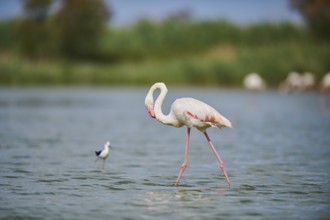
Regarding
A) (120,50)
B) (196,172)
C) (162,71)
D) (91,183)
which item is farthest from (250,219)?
(120,50)

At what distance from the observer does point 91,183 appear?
10.8 m

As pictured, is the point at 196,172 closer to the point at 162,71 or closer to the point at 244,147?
the point at 244,147

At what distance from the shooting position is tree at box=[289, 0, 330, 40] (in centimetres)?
5522

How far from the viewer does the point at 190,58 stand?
46.4 meters

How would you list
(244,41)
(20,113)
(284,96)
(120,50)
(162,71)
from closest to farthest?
(20,113) → (284,96) → (162,71) → (244,41) → (120,50)

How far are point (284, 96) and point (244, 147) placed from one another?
23984mm

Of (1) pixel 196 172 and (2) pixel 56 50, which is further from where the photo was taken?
(2) pixel 56 50

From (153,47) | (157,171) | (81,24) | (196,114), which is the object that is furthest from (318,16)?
(196,114)

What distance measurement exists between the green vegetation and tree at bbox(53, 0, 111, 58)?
4.55 feet

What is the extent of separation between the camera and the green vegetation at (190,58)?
41.9m

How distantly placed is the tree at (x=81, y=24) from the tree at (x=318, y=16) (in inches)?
659

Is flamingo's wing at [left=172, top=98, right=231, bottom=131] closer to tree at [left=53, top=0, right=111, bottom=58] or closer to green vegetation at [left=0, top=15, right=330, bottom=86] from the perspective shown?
green vegetation at [left=0, top=15, right=330, bottom=86]

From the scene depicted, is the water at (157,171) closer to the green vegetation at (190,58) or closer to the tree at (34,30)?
the green vegetation at (190,58)

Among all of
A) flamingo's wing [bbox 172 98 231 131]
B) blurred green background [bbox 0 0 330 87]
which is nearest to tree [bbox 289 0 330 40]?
blurred green background [bbox 0 0 330 87]
